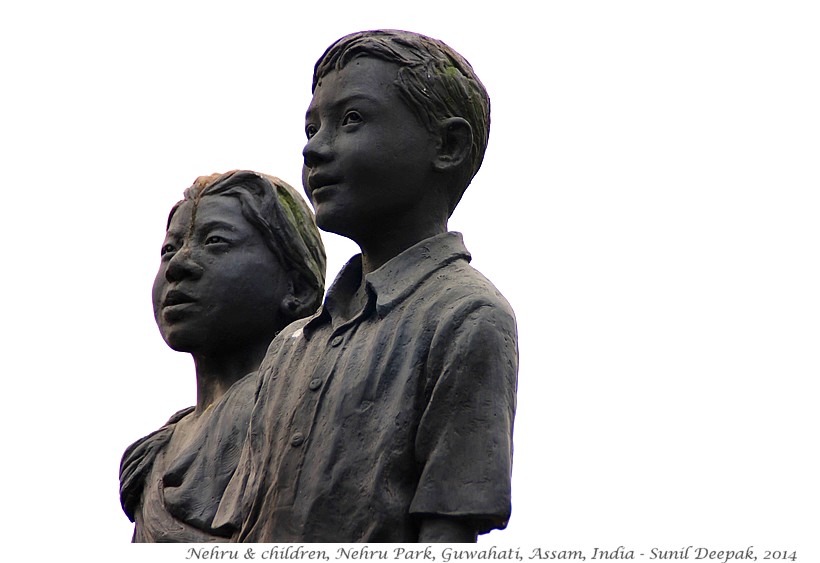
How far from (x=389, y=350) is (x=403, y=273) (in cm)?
41

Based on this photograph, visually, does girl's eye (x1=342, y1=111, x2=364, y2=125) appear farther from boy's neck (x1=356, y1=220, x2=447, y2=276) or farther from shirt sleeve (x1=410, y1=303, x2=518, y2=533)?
shirt sleeve (x1=410, y1=303, x2=518, y2=533)

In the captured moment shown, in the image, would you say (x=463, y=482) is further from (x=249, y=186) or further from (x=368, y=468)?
(x=249, y=186)

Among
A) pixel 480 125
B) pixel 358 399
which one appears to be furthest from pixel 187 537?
pixel 480 125

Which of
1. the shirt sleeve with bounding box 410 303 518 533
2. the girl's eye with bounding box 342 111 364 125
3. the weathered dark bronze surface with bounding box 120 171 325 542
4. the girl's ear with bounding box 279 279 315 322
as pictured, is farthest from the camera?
the girl's ear with bounding box 279 279 315 322

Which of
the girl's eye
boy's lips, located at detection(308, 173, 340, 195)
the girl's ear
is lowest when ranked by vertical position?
the girl's ear

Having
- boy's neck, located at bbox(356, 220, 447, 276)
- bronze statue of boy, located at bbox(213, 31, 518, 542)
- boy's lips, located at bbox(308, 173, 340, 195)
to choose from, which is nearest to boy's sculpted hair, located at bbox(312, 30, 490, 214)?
bronze statue of boy, located at bbox(213, 31, 518, 542)

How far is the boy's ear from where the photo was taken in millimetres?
8398

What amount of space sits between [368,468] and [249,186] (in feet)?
8.47

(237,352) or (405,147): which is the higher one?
(405,147)

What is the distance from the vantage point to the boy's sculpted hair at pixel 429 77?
27.5ft

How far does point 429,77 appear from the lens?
27.6 feet

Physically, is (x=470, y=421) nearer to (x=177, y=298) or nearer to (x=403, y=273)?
(x=403, y=273)

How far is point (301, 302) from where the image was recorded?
9930mm

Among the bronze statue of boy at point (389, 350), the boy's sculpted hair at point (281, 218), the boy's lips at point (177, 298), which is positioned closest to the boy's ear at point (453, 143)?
the bronze statue of boy at point (389, 350)
